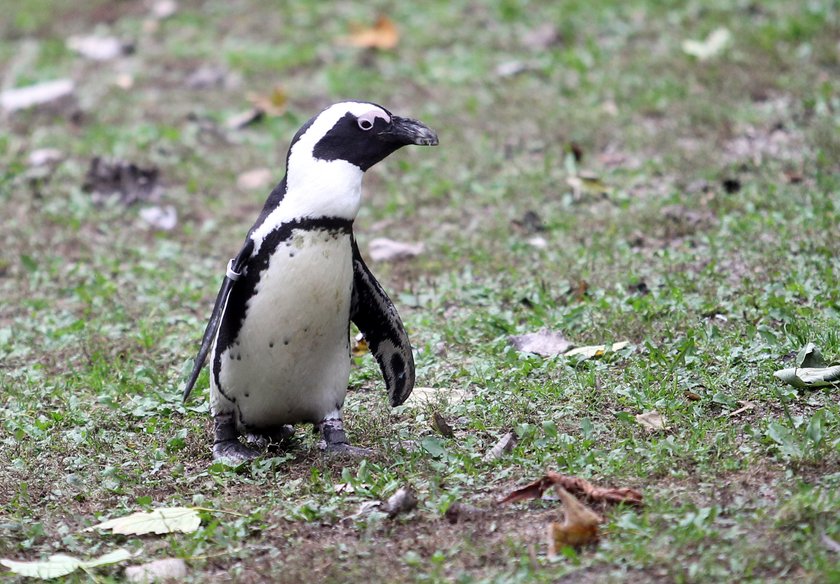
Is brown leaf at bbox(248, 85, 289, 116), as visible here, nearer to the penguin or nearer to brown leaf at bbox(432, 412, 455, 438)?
the penguin

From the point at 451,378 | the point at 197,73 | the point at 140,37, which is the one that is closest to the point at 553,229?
the point at 451,378

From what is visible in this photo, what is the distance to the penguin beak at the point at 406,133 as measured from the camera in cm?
401

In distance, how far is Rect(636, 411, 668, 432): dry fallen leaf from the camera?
3.92 meters

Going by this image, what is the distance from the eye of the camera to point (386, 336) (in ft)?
14.1

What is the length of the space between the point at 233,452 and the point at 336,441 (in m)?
0.35

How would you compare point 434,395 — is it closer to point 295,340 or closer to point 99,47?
point 295,340

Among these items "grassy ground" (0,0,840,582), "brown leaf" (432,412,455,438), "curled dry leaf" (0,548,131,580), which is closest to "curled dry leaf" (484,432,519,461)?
"grassy ground" (0,0,840,582)

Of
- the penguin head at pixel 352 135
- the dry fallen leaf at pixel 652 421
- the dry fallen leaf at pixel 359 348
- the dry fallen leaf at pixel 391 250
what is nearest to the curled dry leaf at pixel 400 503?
the dry fallen leaf at pixel 652 421

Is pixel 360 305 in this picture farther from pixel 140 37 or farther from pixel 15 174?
pixel 140 37

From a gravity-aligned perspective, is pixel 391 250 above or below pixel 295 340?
below

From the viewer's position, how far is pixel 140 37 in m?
10.1

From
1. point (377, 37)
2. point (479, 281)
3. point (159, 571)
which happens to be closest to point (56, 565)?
point (159, 571)

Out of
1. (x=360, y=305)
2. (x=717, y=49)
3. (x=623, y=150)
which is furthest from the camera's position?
(x=717, y=49)

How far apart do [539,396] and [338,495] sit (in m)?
0.94
